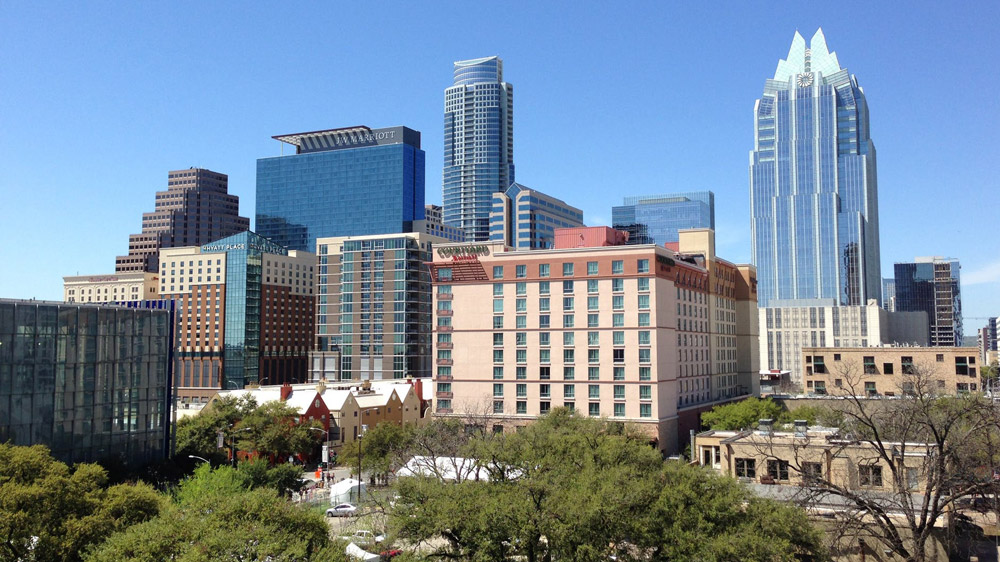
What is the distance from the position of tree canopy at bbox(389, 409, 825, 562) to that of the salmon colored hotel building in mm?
63450

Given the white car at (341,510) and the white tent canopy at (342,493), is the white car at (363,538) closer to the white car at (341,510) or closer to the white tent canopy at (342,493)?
the white car at (341,510)

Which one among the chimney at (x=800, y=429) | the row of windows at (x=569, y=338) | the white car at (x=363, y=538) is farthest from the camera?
the row of windows at (x=569, y=338)

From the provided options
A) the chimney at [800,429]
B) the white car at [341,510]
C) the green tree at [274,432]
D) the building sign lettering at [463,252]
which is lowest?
the white car at [341,510]

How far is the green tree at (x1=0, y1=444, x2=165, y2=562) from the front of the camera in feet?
141

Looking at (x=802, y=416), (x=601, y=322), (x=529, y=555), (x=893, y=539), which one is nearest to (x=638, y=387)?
(x=601, y=322)

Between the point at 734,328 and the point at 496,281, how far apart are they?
6014 cm

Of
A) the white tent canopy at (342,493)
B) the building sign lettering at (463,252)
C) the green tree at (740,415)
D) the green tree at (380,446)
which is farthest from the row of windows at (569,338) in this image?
the white tent canopy at (342,493)

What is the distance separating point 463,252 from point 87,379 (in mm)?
55805

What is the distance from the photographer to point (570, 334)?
114 meters

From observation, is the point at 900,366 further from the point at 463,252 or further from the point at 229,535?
the point at 229,535

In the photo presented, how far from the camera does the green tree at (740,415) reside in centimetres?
11338

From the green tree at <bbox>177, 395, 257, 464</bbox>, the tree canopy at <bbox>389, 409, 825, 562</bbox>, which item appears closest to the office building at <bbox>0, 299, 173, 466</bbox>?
the green tree at <bbox>177, 395, 257, 464</bbox>

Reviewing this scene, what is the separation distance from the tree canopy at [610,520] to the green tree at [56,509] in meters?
16.1

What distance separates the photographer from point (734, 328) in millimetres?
156625
